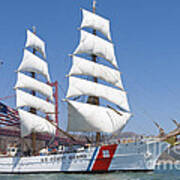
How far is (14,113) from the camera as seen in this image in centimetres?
7112

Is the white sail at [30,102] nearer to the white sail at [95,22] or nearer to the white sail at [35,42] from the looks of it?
the white sail at [35,42]

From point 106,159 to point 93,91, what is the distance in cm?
1198

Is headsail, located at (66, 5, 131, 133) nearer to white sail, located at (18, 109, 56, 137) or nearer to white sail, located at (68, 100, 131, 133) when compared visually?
white sail, located at (68, 100, 131, 133)

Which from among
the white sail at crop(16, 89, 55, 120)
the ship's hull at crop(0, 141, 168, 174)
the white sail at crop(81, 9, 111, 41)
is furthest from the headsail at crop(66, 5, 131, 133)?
the white sail at crop(16, 89, 55, 120)

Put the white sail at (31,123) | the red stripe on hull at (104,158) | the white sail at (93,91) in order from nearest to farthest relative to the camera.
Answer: the red stripe on hull at (104,158) < the white sail at (93,91) < the white sail at (31,123)

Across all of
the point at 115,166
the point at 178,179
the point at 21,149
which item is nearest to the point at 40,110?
the point at 21,149

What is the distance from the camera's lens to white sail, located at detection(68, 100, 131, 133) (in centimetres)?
4072

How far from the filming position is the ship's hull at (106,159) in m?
33.5

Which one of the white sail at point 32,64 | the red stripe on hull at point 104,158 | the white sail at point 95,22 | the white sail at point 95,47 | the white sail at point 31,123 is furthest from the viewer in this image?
the white sail at point 32,64

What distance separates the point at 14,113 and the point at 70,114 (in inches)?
1311

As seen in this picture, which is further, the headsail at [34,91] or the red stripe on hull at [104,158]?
the headsail at [34,91]

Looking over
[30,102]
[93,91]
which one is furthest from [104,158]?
[30,102]

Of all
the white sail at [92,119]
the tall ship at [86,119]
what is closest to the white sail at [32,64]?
the tall ship at [86,119]

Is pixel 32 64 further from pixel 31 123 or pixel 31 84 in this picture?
pixel 31 123
